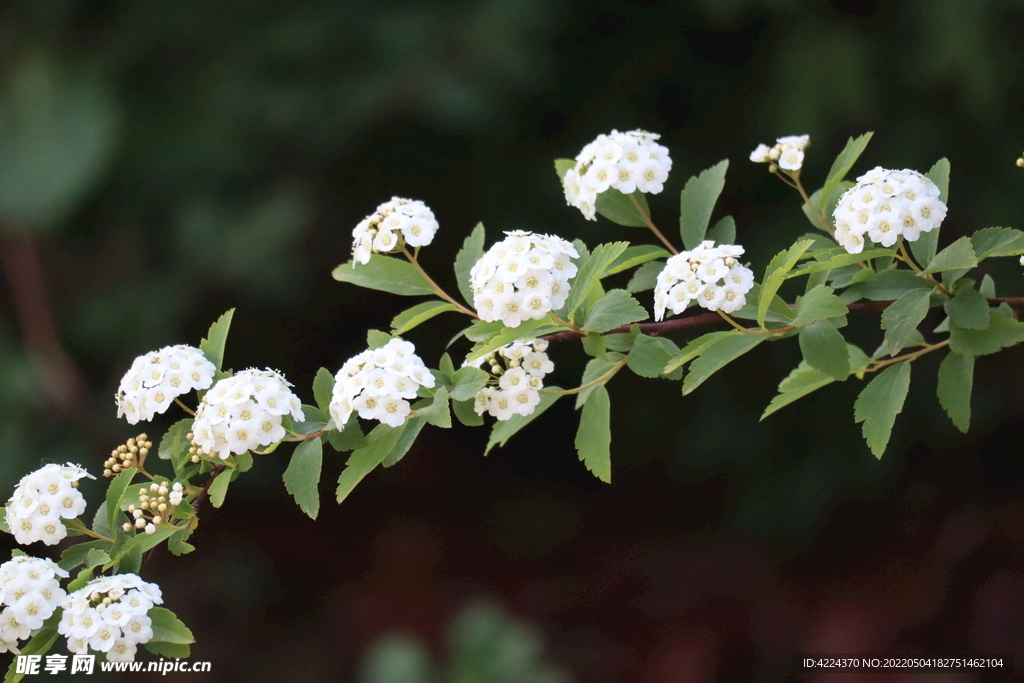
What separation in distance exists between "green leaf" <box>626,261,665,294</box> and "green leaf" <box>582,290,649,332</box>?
152mm

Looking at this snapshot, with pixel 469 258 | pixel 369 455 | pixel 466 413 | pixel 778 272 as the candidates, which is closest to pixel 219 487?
pixel 369 455

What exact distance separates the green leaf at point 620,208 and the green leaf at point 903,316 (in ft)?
1.14

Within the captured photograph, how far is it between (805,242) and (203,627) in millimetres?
3253

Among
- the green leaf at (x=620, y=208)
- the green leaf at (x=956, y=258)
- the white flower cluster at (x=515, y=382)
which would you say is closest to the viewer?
the green leaf at (x=956, y=258)

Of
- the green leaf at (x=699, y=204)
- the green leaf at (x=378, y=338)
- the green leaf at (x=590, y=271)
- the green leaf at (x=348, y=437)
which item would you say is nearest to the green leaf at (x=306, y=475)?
the green leaf at (x=348, y=437)

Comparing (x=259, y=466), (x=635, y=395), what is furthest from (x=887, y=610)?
(x=259, y=466)

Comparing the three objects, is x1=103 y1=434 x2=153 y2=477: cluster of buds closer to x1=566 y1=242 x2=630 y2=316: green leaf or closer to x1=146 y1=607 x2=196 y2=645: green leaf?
x1=146 y1=607 x2=196 y2=645: green leaf

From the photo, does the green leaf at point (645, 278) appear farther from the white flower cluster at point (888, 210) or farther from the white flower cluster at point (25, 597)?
the white flower cluster at point (25, 597)

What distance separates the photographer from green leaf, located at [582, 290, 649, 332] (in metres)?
0.97

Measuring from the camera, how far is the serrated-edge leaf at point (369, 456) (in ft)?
3.21

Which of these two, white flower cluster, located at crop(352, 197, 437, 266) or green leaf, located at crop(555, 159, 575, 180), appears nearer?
white flower cluster, located at crop(352, 197, 437, 266)

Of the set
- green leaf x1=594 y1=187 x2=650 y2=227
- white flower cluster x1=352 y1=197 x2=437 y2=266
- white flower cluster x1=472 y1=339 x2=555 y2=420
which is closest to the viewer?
white flower cluster x1=472 y1=339 x2=555 y2=420

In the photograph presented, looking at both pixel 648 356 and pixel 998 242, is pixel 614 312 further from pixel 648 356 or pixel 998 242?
pixel 998 242

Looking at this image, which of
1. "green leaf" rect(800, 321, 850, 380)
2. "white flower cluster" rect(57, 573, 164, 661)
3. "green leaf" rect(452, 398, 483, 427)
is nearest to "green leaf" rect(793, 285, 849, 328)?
"green leaf" rect(800, 321, 850, 380)
